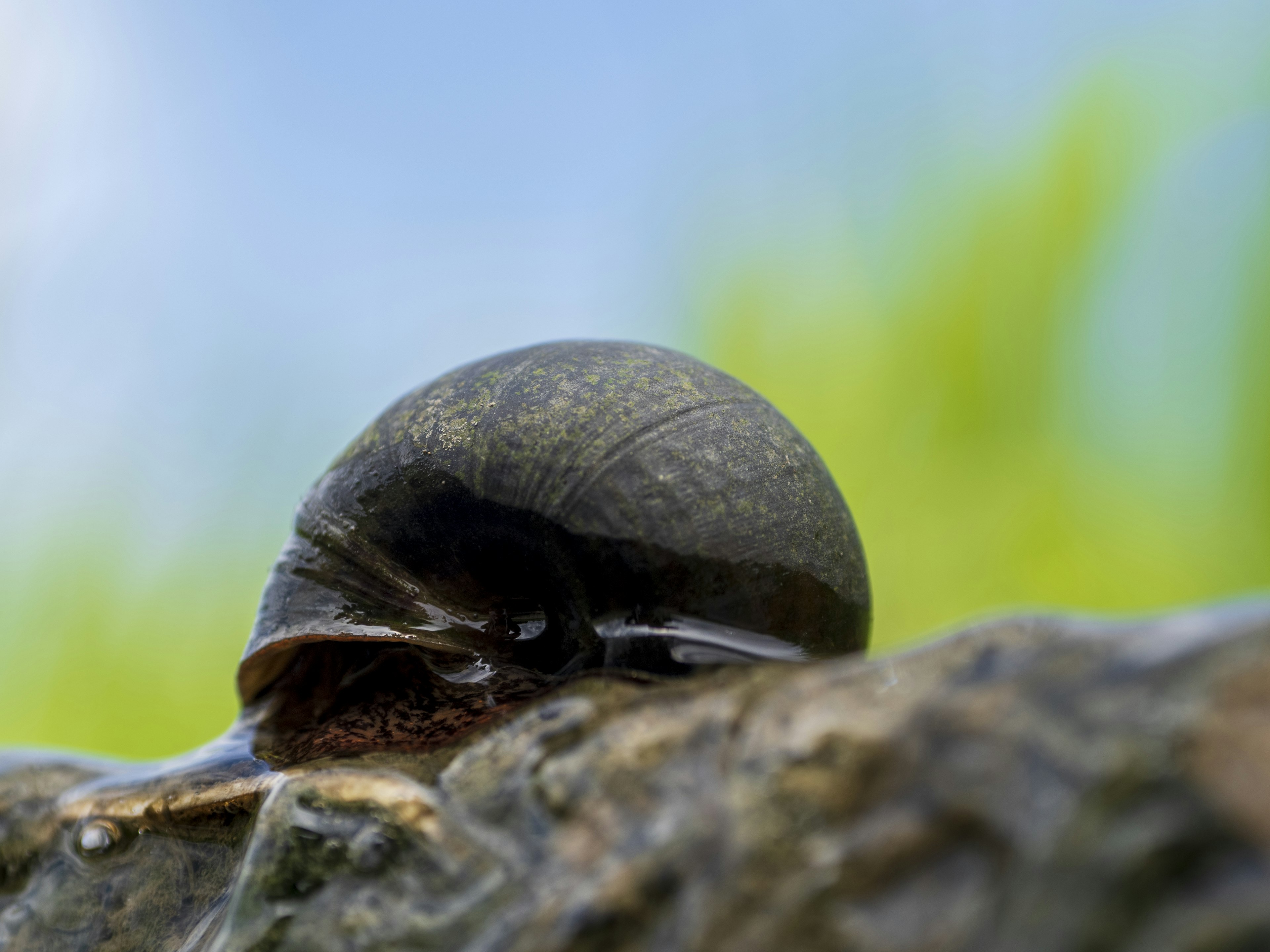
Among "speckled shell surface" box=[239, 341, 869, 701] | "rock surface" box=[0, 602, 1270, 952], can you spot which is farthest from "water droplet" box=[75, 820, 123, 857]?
"rock surface" box=[0, 602, 1270, 952]

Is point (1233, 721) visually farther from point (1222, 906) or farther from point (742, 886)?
point (742, 886)

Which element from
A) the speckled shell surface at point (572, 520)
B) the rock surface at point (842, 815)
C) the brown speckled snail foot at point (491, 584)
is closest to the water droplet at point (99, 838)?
the brown speckled snail foot at point (491, 584)

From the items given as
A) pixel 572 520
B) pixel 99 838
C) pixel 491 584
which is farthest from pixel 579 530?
pixel 99 838

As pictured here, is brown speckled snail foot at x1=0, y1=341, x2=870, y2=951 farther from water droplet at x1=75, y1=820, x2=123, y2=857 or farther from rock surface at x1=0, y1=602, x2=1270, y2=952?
rock surface at x1=0, y1=602, x2=1270, y2=952

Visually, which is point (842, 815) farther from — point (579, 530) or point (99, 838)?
point (99, 838)

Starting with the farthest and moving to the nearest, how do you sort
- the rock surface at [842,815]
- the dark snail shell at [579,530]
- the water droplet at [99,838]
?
1. the water droplet at [99,838]
2. the dark snail shell at [579,530]
3. the rock surface at [842,815]

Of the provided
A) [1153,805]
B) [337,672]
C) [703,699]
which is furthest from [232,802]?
[1153,805]

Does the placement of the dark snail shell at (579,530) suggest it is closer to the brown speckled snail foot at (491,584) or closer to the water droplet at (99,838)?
the brown speckled snail foot at (491,584)
